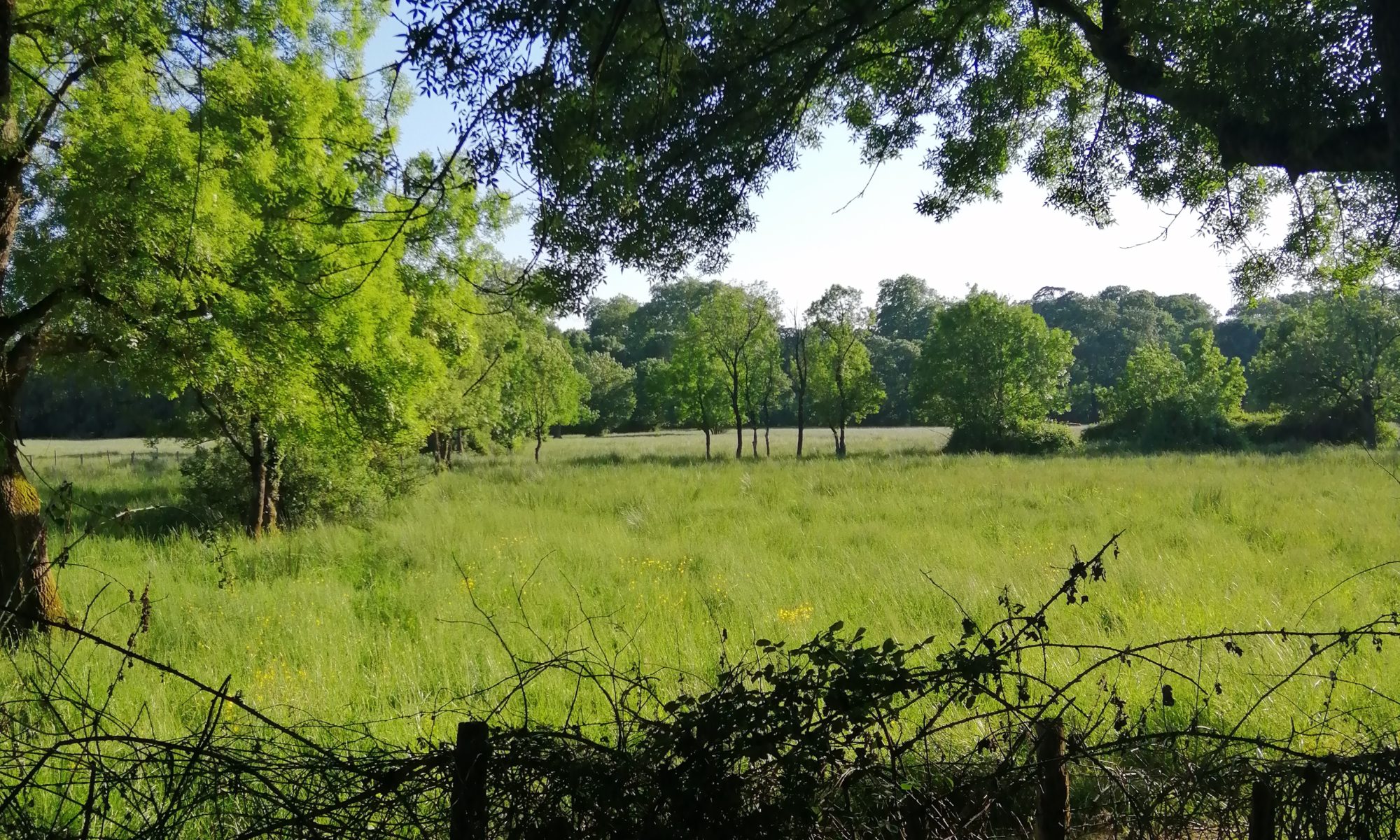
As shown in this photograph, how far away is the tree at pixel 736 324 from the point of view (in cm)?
3550


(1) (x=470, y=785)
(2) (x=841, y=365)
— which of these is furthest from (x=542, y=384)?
(1) (x=470, y=785)

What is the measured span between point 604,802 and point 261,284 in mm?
6696

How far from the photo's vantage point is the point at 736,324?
36094 mm

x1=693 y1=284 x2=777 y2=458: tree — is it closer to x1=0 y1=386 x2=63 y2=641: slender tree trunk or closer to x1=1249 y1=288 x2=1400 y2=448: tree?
x1=1249 y1=288 x2=1400 y2=448: tree

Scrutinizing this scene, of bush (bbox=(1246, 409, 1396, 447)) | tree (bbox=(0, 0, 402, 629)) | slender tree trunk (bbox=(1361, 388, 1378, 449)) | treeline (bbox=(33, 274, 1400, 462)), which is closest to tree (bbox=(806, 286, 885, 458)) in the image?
treeline (bbox=(33, 274, 1400, 462))

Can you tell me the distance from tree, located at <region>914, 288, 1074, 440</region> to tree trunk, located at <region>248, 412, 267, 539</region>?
34357mm

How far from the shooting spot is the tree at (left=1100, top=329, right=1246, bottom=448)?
37344 mm

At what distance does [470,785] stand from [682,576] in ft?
24.4

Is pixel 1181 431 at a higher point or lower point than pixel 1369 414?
lower

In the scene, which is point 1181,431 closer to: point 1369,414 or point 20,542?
point 1369,414

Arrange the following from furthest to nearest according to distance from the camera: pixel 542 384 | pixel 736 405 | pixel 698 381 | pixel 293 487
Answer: pixel 698 381 → pixel 736 405 → pixel 542 384 → pixel 293 487

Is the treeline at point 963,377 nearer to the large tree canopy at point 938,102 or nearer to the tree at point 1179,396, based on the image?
the tree at point 1179,396

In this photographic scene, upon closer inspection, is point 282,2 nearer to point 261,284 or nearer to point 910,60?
point 261,284

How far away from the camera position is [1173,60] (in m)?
4.02
